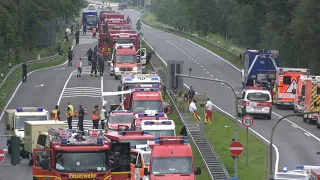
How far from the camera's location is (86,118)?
5947 centimetres

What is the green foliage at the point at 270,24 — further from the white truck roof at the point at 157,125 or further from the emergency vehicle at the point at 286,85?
the white truck roof at the point at 157,125

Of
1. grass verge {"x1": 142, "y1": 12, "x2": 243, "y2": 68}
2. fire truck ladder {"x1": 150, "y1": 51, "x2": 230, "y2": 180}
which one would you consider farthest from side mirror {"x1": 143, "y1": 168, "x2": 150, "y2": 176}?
grass verge {"x1": 142, "y1": 12, "x2": 243, "y2": 68}

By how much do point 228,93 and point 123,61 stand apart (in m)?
7.71

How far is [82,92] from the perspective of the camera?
67.6m

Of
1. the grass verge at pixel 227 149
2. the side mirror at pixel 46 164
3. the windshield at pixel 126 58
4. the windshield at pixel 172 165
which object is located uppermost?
the side mirror at pixel 46 164

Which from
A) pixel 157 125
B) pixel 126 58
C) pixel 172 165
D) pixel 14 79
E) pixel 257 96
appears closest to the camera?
pixel 172 165

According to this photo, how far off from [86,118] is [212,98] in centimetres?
1377

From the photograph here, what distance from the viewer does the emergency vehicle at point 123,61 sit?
7459 centimetres

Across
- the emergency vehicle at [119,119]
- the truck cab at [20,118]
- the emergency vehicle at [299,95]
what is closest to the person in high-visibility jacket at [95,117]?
the emergency vehicle at [119,119]

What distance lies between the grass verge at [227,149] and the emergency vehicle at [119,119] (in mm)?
3507

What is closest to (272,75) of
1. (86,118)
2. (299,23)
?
(299,23)

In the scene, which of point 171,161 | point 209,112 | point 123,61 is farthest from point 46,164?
point 123,61

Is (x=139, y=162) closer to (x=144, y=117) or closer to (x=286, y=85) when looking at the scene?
(x=144, y=117)

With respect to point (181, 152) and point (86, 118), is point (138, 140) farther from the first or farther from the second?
point (86, 118)
